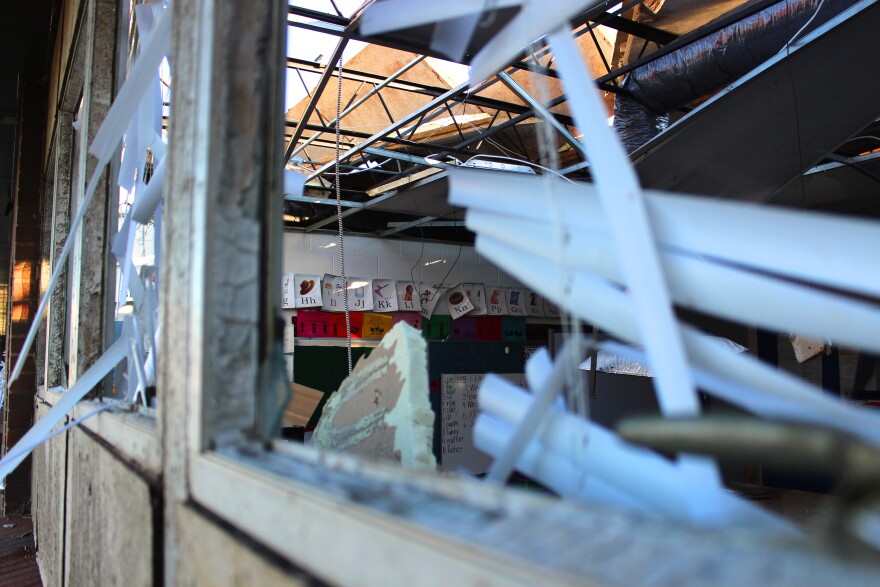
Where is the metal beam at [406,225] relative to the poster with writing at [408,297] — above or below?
above

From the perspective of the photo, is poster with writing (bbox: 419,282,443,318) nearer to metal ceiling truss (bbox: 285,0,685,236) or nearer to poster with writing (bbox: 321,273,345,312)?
metal ceiling truss (bbox: 285,0,685,236)

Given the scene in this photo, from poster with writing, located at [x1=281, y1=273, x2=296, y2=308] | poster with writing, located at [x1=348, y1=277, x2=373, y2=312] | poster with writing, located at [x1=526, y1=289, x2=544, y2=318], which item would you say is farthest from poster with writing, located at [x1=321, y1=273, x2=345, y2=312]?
poster with writing, located at [x1=526, y1=289, x2=544, y2=318]

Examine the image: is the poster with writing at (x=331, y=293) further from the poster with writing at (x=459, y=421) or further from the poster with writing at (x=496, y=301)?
the poster with writing at (x=496, y=301)

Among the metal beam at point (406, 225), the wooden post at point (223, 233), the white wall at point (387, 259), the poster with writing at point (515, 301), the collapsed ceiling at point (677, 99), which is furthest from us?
the poster with writing at point (515, 301)

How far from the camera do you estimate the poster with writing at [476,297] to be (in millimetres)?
8250

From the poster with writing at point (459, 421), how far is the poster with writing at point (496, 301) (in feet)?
2.90

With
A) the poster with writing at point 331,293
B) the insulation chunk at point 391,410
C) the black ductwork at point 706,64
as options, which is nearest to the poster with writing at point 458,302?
the poster with writing at point 331,293

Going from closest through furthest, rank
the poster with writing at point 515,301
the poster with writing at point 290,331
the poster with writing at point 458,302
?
the poster with writing at point 290,331 < the poster with writing at point 458,302 < the poster with writing at point 515,301

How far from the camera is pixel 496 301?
848 centimetres

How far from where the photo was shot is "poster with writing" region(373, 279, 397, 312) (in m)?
7.75

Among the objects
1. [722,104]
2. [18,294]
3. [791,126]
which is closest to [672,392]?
[722,104]

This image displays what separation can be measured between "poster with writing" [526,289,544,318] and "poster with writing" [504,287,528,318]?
8 centimetres

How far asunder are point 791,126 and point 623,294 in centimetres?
310

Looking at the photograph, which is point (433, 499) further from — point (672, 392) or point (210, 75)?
point (210, 75)
